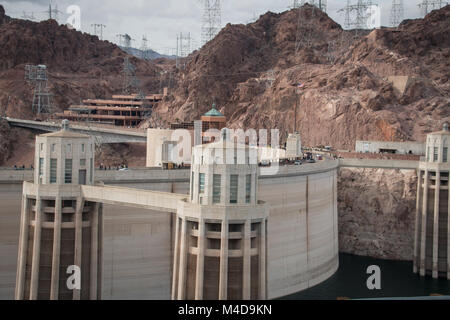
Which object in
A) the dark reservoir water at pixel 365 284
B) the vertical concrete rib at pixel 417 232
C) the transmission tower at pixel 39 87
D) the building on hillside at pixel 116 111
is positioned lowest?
the dark reservoir water at pixel 365 284

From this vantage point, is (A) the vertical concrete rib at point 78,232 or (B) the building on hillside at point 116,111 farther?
(B) the building on hillside at point 116,111

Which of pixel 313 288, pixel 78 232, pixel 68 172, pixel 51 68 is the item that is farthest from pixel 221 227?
pixel 51 68

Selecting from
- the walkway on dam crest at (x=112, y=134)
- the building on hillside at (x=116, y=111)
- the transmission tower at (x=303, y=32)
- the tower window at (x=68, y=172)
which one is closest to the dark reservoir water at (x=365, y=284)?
the tower window at (x=68, y=172)

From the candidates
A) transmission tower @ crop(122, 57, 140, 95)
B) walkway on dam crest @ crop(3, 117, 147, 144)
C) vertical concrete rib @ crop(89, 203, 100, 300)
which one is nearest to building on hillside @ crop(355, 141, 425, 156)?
walkway on dam crest @ crop(3, 117, 147, 144)

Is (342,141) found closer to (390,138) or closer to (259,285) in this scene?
(390,138)

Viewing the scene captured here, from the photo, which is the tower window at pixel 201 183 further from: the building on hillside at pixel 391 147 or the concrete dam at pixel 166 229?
the building on hillside at pixel 391 147

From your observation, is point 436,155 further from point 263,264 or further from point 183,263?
point 183,263
